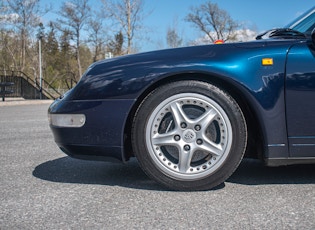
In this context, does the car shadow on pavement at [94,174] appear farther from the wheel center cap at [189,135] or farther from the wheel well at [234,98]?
the wheel center cap at [189,135]

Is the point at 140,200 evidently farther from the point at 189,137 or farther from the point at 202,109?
the point at 202,109

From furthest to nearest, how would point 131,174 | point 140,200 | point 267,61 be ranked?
point 131,174 → point 267,61 → point 140,200

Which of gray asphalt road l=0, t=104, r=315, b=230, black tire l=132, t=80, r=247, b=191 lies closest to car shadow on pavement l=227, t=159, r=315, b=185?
gray asphalt road l=0, t=104, r=315, b=230

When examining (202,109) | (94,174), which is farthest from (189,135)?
(94,174)

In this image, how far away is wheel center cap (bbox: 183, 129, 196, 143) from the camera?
88.1 inches

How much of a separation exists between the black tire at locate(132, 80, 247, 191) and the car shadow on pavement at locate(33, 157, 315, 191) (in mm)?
159

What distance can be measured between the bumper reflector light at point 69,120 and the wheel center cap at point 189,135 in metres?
0.69

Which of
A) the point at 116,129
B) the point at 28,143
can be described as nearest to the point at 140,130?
the point at 116,129

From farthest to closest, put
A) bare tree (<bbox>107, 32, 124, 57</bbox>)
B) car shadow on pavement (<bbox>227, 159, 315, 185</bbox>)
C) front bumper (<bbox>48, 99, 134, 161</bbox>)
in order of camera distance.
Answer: bare tree (<bbox>107, 32, 124, 57</bbox>), car shadow on pavement (<bbox>227, 159, 315, 185</bbox>), front bumper (<bbox>48, 99, 134, 161</bbox>)

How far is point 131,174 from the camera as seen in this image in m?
2.76

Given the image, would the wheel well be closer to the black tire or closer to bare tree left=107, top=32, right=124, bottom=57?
the black tire

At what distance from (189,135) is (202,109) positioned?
20cm

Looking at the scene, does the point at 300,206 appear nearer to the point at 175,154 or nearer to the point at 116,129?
the point at 175,154

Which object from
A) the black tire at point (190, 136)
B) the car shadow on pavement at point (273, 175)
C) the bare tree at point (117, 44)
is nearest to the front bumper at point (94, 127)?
the black tire at point (190, 136)
